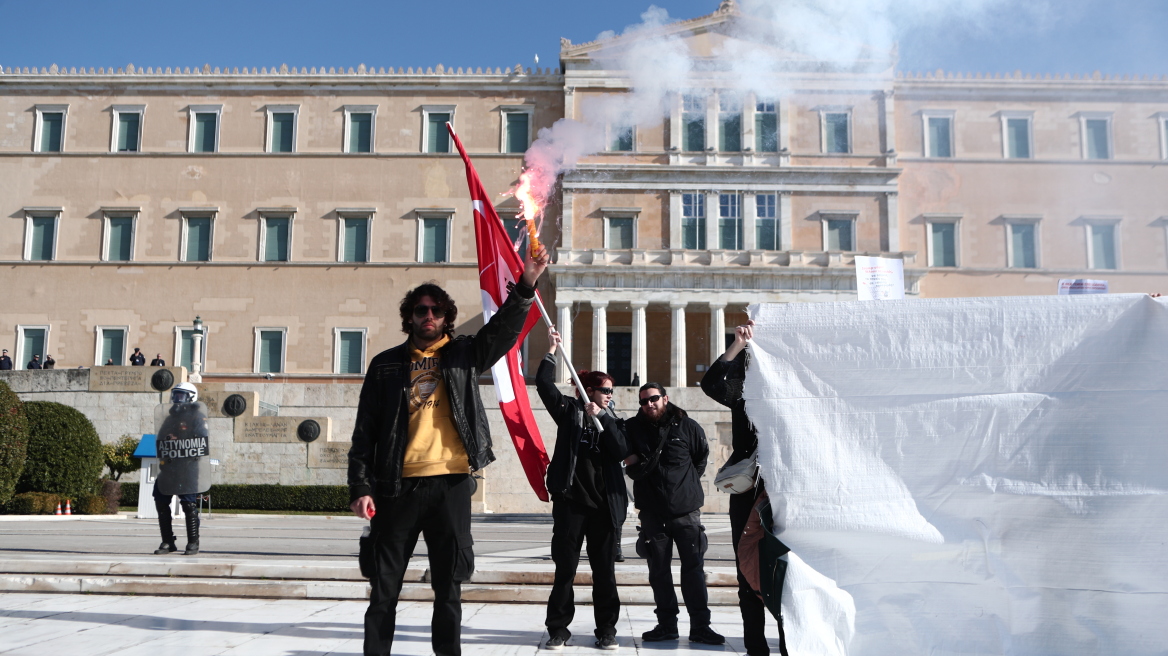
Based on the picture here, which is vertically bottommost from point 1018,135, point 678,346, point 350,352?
point 350,352

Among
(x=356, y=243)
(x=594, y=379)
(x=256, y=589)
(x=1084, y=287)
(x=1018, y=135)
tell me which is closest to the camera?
(x=594, y=379)

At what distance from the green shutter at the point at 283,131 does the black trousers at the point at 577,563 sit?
31.4 m

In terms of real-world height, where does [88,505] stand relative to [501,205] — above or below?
below

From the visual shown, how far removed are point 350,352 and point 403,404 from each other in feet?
97.8

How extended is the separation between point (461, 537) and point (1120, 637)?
114 inches

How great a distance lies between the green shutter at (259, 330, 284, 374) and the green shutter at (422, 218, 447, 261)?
5833mm

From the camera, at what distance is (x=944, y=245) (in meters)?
33.1

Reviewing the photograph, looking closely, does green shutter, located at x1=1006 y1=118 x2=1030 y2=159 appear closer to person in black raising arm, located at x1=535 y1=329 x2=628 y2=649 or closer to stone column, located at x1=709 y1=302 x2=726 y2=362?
stone column, located at x1=709 y1=302 x2=726 y2=362

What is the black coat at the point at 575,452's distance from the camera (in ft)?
18.7

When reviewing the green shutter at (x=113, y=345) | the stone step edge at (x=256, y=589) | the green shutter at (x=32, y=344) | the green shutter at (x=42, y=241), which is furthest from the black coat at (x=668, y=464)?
the green shutter at (x=42, y=241)

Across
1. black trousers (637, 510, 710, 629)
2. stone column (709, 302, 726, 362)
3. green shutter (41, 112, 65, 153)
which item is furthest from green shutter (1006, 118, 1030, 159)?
green shutter (41, 112, 65, 153)

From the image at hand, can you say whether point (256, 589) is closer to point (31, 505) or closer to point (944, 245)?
point (31, 505)

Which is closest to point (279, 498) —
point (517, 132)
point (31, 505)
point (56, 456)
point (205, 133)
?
point (56, 456)

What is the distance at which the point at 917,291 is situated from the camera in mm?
31875
